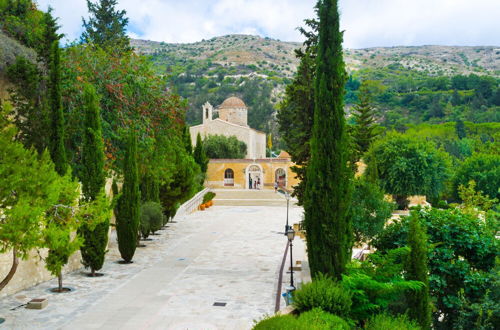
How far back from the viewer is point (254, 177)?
49281mm

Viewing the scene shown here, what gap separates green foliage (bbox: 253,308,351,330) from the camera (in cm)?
502

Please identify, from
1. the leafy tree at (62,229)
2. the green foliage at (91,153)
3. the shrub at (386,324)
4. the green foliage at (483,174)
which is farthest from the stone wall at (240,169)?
the shrub at (386,324)

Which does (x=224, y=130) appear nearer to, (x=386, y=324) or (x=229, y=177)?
(x=229, y=177)

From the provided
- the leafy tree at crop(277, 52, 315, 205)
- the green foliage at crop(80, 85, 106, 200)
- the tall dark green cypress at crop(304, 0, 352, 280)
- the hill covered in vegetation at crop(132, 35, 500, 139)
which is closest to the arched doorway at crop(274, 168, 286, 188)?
the hill covered in vegetation at crop(132, 35, 500, 139)

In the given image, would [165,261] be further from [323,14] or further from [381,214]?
[323,14]

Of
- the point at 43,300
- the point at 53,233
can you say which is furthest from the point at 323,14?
the point at 43,300

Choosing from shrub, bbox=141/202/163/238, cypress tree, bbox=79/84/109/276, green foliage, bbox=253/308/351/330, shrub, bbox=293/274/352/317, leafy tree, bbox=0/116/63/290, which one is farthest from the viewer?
shrub, bbox=141/202/163/238

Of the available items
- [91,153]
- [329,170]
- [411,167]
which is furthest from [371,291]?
[411,167]

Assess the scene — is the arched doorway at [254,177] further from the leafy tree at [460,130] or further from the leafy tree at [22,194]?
the leafy tree at [22,194]

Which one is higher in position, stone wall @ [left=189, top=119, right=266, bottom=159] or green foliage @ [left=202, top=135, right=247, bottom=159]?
stone wall @ [left=189, top=119, right=266, bottom=159]

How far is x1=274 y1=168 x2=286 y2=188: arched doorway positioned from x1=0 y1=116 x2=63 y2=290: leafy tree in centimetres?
4103

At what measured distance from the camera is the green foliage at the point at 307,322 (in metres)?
5.02

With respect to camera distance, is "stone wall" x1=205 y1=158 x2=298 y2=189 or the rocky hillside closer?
"stone wall" x1=205 y1=158 x2=298 y2=189

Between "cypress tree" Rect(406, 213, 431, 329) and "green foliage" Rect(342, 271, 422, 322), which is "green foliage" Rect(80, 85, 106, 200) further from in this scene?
"cypress tree" Rect(406, 213, 431, 329)
